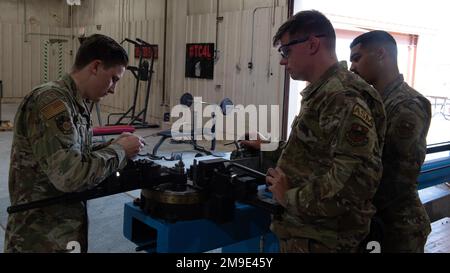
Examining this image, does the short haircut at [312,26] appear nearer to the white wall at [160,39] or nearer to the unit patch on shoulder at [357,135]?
the unit patch on shoulder at [357,135]

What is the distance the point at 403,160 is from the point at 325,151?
1.99 ft

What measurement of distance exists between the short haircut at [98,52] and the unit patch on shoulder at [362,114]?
34.1 inches

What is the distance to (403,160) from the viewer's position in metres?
1.86

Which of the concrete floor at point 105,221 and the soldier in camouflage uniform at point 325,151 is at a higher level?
the soldier in camouflage uniform at point 325,151

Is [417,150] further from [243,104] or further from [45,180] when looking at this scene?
[243,104]

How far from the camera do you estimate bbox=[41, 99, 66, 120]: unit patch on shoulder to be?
145cm

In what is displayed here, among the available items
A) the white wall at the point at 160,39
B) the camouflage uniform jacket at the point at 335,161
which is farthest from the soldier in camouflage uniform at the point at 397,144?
the white wall at the point at 160,39

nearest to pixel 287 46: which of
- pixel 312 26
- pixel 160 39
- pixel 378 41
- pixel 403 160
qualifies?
pixel 312 26

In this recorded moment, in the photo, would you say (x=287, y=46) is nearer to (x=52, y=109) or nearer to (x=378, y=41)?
(x=378, y=41)

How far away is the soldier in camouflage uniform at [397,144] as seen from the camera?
1.86 m

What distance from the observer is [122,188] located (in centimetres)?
171

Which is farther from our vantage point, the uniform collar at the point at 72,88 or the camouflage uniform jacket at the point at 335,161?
the uniform collar at the point at 72,88

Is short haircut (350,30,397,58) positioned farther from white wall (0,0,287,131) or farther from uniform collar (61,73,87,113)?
white wall (0,0,287,131)

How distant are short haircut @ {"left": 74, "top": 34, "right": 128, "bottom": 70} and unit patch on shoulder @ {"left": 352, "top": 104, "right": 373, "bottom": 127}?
2.84ft
